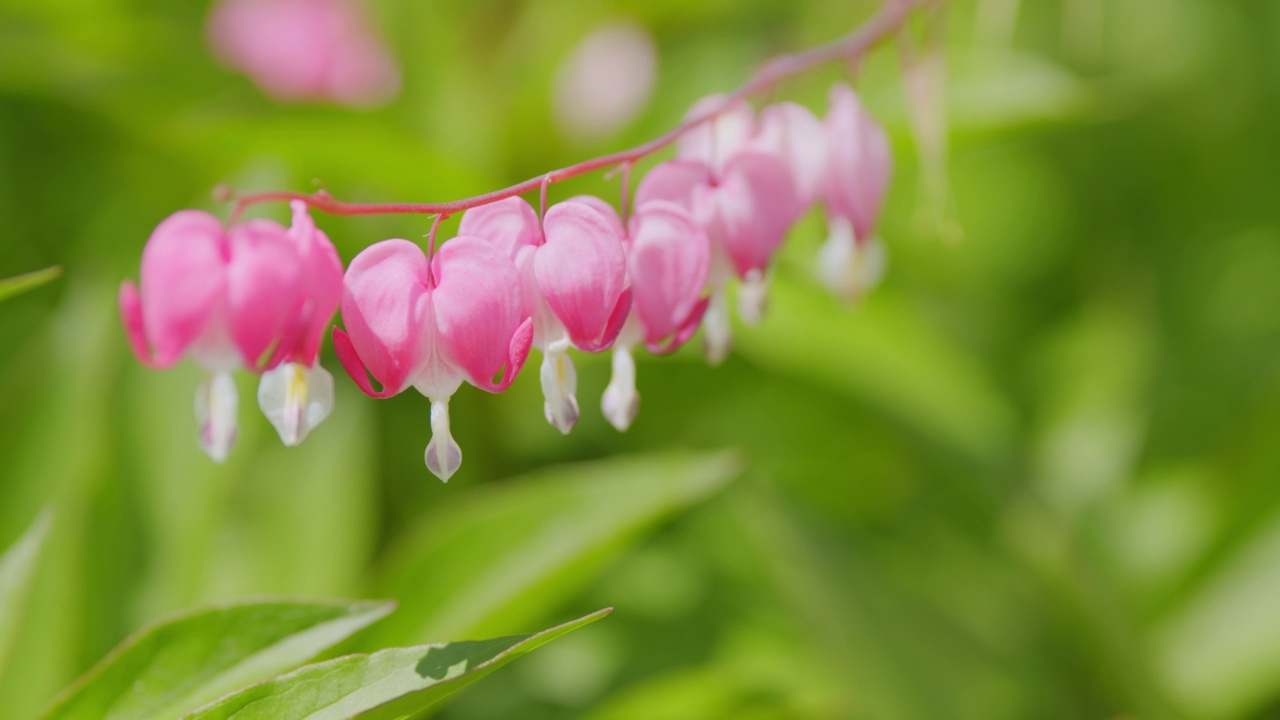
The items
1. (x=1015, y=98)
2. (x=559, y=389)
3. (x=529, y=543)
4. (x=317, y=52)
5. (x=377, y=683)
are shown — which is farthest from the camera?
(x=317, y=52)

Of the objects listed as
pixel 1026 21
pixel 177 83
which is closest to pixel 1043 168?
pixel 1026 21

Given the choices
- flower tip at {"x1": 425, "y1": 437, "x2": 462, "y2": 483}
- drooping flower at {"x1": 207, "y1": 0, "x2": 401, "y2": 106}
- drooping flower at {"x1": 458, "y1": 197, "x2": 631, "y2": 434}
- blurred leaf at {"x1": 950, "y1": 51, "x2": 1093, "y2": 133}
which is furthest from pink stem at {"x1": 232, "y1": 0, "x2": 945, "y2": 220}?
drooping flower at {"x1": 207, "y1": 0, "x2": 401, "y2": 106}

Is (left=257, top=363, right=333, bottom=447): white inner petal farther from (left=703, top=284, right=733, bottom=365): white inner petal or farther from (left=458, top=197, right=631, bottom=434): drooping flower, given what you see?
(left=703, top=284, right=733, bottom=365): white inner petal

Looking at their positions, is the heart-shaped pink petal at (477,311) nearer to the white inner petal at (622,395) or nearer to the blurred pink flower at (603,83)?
the white inner petal at (622,395)

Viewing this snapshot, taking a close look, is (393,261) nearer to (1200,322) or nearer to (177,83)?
(177,83)

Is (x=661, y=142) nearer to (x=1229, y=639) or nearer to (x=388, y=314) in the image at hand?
(x=388, y=314)

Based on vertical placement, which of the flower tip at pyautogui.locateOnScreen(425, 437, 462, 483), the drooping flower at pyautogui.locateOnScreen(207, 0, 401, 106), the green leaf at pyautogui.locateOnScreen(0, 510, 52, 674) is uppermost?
the drooping flower at pyautogui.locateOnScreen(207, 0, 401, 106)

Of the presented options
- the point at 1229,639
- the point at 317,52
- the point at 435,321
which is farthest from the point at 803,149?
the point at 317,52
